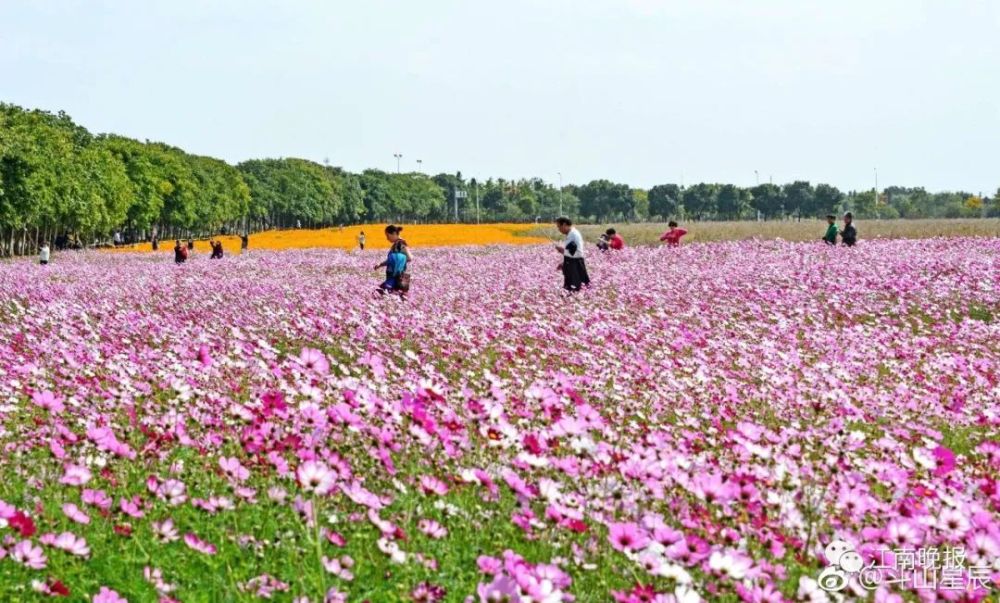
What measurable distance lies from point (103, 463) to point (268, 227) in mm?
130966

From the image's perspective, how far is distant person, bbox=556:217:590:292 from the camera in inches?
602

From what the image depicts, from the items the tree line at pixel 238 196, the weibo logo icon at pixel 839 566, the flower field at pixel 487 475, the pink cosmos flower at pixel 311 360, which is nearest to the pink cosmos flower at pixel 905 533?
the flower field at pixel 487 475

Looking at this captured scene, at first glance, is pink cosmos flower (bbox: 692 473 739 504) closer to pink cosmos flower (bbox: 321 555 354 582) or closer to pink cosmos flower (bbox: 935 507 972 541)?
pink cosmos flower (bbox: 935 507 972 541)

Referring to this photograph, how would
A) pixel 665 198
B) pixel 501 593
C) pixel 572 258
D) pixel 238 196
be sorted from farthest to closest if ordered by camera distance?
1. pixel 665 198
2. pixel 238 196
3. pixel 572 258
4. pixel 501 593

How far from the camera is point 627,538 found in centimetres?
277

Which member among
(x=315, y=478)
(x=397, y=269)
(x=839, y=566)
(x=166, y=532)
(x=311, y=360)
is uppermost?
(x=311, y=360)

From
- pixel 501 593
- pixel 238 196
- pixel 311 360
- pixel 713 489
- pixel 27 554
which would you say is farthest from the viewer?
pixel 238 196

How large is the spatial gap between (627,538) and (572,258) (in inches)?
518

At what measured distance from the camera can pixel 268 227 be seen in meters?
131

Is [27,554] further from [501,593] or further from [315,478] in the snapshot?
[501,593]

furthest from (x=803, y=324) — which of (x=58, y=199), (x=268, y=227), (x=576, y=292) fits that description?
(x=268, y=227)

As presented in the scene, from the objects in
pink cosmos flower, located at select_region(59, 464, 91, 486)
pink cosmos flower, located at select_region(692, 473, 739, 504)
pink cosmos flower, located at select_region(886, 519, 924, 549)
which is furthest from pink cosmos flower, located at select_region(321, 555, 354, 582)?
pink cosmos flower, located at select_region(886, 519, 924, 549)

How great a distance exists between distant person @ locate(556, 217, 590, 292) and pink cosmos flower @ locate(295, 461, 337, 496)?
12.3 meters

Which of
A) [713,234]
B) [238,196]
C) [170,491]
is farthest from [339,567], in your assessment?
[238,196]
